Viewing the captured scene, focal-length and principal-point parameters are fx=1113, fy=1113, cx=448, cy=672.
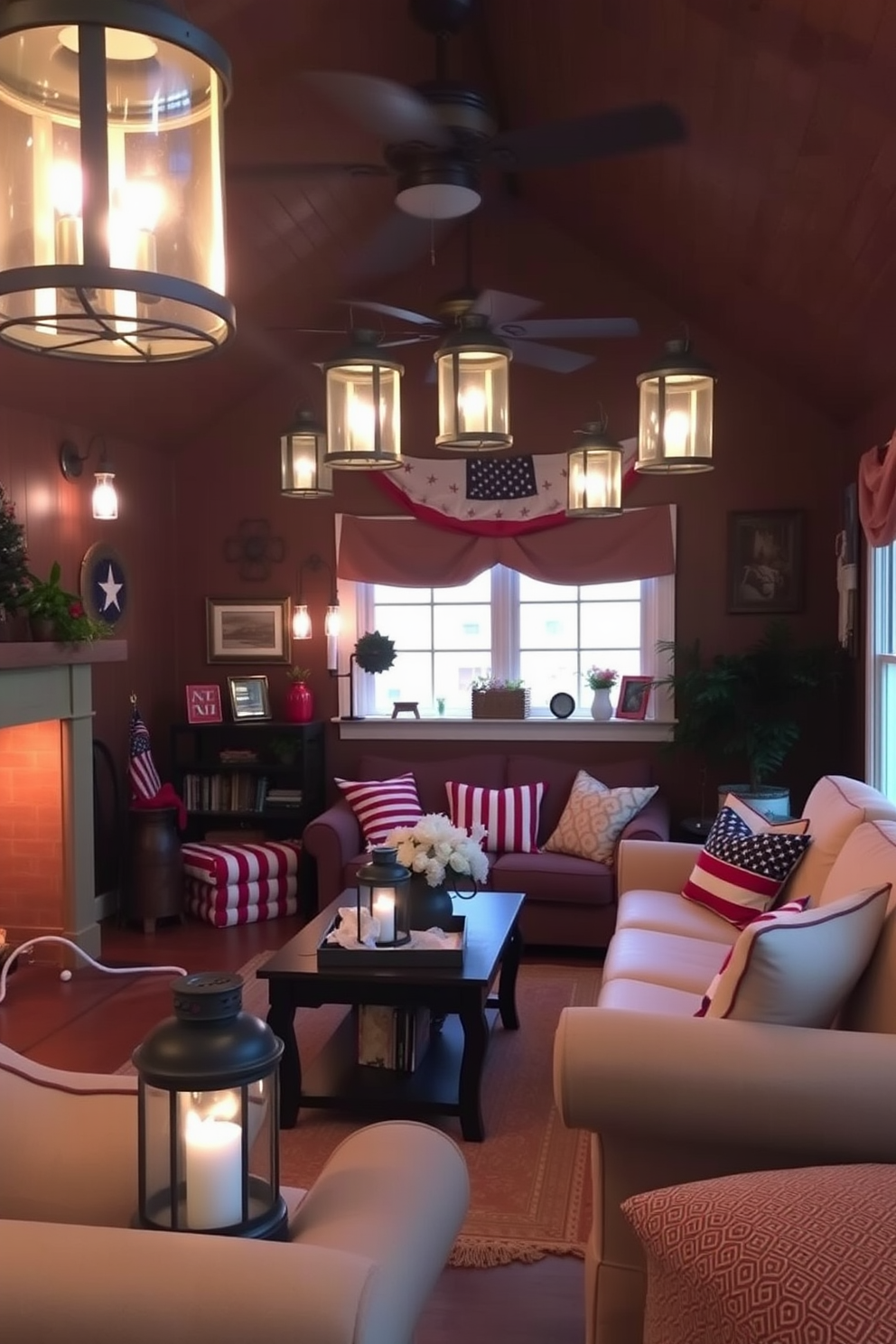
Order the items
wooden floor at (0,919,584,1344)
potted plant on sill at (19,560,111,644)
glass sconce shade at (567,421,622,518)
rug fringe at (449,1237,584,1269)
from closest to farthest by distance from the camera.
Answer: wooden floor at (0,919,584,1344) < rug fringe at (449,1237,584,1269) < glass sconce shade at (567,421,622,518) < potted plant on sill at (19,560,111,644)

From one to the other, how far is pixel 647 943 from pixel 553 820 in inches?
84.9

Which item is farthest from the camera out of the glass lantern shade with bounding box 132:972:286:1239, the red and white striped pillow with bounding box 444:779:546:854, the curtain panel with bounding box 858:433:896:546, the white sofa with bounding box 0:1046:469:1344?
the red and white striped pillow with bounding box 444:779:546:854

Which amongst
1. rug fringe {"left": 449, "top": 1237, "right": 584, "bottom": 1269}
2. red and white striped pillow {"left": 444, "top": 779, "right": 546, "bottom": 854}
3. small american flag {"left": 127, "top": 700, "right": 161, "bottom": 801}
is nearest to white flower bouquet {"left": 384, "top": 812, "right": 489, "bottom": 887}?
rug fringe {"left": 449, "top": 1237, "right": 584, "bottom": 1269}

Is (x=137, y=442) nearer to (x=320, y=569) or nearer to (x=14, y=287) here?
(x=320, y=569)

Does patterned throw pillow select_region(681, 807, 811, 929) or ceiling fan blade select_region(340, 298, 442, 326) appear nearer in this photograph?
ceiling fan blade select_region(340, 298, 442, 326)

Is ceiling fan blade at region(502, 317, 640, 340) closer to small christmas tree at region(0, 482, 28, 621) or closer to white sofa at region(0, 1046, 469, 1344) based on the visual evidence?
small christmas tree at region(0, 482, 28, 621)

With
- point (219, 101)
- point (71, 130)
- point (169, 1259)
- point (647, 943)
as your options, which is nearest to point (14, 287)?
point (71, 130)

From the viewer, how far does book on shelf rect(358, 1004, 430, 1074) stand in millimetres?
3494

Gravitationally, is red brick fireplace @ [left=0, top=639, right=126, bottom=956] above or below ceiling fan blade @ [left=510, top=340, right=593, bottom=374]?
below

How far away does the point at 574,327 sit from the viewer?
10.8 ft

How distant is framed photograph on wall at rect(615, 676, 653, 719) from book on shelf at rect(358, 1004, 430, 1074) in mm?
2684

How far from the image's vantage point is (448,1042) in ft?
12.4

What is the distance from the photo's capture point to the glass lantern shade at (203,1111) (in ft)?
4.80

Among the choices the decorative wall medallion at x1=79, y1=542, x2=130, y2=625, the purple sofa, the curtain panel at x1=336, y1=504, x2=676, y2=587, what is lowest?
the purple sofa
